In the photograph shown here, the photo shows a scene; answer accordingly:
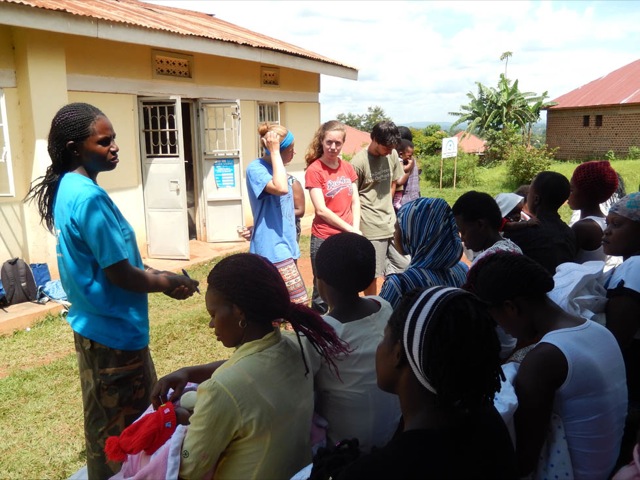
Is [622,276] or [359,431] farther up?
[622,276]

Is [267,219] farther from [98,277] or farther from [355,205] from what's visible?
[98,277]

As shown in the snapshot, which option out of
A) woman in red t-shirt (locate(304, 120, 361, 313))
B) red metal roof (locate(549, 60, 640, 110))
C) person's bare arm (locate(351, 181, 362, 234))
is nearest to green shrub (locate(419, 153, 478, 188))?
red metal roof (locate(549, 60, 640, 110))

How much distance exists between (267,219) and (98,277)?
178cm

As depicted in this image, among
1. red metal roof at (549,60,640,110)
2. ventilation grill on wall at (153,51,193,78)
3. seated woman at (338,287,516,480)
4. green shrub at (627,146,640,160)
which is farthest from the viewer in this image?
red metal roof at (549,60,640,110)

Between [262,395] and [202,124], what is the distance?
7244mm

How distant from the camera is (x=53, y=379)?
395 cm

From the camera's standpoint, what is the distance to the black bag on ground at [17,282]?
17.3 feet

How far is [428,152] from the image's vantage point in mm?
27203

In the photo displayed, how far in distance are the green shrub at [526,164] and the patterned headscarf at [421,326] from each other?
1699 centimetres

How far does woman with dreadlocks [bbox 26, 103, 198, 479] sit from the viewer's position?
2.06 metres

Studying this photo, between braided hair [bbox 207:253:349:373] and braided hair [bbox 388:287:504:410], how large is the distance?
522 millimetres

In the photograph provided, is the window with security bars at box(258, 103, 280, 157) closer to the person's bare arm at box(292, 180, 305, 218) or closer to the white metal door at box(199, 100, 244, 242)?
the white metal door at box(199, 100, 244, 242)

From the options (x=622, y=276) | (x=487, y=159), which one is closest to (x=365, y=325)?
(x=622, y=276)

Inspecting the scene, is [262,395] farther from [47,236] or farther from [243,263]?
[47,236]
